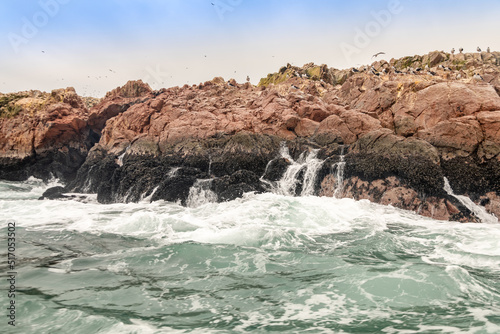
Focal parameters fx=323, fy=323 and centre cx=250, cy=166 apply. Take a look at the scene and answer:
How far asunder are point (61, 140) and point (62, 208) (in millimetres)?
16994

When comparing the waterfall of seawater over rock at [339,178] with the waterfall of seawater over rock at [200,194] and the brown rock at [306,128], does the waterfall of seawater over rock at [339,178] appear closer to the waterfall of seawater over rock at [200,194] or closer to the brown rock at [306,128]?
the brown rock at [306,128]

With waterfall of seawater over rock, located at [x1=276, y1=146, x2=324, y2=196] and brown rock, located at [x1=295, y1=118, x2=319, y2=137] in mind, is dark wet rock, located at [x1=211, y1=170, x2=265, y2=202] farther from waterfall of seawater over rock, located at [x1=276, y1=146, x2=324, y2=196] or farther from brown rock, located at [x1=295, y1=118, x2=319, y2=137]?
brown rock, located at [x1=295, y1=118, x2=319, y2=137]

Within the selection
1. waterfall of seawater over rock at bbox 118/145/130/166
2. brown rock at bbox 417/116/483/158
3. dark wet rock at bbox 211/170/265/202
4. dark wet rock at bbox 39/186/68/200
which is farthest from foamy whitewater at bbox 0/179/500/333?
waterfall of seawater over rock at bbox 118/145/130/166

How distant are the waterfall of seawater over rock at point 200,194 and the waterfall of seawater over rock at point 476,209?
10.4 metres

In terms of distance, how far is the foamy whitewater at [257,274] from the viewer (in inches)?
183

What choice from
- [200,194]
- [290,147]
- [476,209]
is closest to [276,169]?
[290,147]

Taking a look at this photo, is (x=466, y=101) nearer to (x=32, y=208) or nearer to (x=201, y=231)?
(x=201, y=231)

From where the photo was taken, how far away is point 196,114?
2178 centimetres

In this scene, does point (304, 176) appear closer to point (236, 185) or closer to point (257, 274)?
point (236, 185)

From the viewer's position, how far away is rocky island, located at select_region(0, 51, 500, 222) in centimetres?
1400

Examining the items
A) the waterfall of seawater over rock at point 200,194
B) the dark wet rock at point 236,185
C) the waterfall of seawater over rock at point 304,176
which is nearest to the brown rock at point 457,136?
the waterfall of seawater over rock at point 304,176

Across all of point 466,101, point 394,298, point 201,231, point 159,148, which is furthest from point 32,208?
point 466,101

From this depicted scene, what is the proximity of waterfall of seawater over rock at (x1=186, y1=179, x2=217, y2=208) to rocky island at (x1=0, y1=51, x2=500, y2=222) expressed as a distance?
0.22 ft

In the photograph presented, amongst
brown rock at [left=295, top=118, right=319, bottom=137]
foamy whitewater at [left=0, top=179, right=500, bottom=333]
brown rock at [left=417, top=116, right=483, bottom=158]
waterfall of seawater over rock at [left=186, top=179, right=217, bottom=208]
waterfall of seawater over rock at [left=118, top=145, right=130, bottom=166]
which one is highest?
brown rock at [left=295, top=118, right=319, bottom=137]
